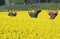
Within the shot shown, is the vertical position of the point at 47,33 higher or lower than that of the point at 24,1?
higher

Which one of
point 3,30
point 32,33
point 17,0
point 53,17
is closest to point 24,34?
point 32,33

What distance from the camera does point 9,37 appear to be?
732 centimetres

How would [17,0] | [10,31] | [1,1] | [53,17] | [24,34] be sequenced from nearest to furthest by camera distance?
[24,34] < [10,31] < [53,17] < [17,0] < [1,1]

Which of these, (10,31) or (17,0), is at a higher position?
(10,31)

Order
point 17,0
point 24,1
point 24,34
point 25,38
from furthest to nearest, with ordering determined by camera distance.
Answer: point 24,1 < point 17,0 < point 24,34 < point 25,38

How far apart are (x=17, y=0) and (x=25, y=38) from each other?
44392 mm

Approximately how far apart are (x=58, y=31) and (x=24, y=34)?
3.35ft

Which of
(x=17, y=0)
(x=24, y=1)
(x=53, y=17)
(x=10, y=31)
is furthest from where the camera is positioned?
(x=24, y=1)

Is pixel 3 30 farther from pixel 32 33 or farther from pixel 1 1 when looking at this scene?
pixel 1 1

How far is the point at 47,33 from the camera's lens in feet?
25.4

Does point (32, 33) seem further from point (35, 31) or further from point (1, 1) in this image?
point (1, 1)

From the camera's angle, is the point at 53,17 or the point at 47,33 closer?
the point at 47,33

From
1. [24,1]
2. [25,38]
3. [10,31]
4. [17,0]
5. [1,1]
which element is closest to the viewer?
[25,38]

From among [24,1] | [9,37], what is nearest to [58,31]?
[9,37]
